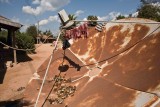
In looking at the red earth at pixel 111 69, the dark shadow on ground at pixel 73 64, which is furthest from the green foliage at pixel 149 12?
the dark shadow on ground at pixel 73 64

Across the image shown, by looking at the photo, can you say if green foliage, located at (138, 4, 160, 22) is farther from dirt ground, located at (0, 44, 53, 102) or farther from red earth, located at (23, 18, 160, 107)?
red earth, located at (23, 18, 160, 107)

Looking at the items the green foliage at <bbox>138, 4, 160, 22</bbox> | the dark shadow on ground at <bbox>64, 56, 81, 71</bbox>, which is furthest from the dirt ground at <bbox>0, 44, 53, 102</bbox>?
the green foliage at <bbox>138, 4, 160, 22</bbox>

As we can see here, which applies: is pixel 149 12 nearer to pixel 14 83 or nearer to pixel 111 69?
pixel 14 83

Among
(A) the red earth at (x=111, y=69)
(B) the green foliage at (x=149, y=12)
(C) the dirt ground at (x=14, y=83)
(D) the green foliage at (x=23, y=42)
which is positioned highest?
(B) the green foliage at (x=149, y=12)

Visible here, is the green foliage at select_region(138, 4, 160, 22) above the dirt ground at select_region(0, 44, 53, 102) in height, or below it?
above

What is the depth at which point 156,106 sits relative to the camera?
346 centimetres

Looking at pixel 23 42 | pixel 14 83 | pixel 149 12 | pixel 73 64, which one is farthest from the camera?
pixel 149 12

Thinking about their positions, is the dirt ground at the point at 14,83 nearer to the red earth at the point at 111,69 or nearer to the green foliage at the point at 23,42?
the red earth at the point at 111,69

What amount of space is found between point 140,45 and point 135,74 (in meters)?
1.04

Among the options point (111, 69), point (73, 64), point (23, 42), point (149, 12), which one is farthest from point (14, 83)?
point (149, 12)

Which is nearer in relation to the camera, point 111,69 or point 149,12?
point 111,69

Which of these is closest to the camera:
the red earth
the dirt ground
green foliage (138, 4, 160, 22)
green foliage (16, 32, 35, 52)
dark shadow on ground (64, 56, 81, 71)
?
the red earth

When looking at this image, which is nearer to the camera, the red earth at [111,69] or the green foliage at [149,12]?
the red earth at [111,69]

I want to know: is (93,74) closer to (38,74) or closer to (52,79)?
(52,79)
